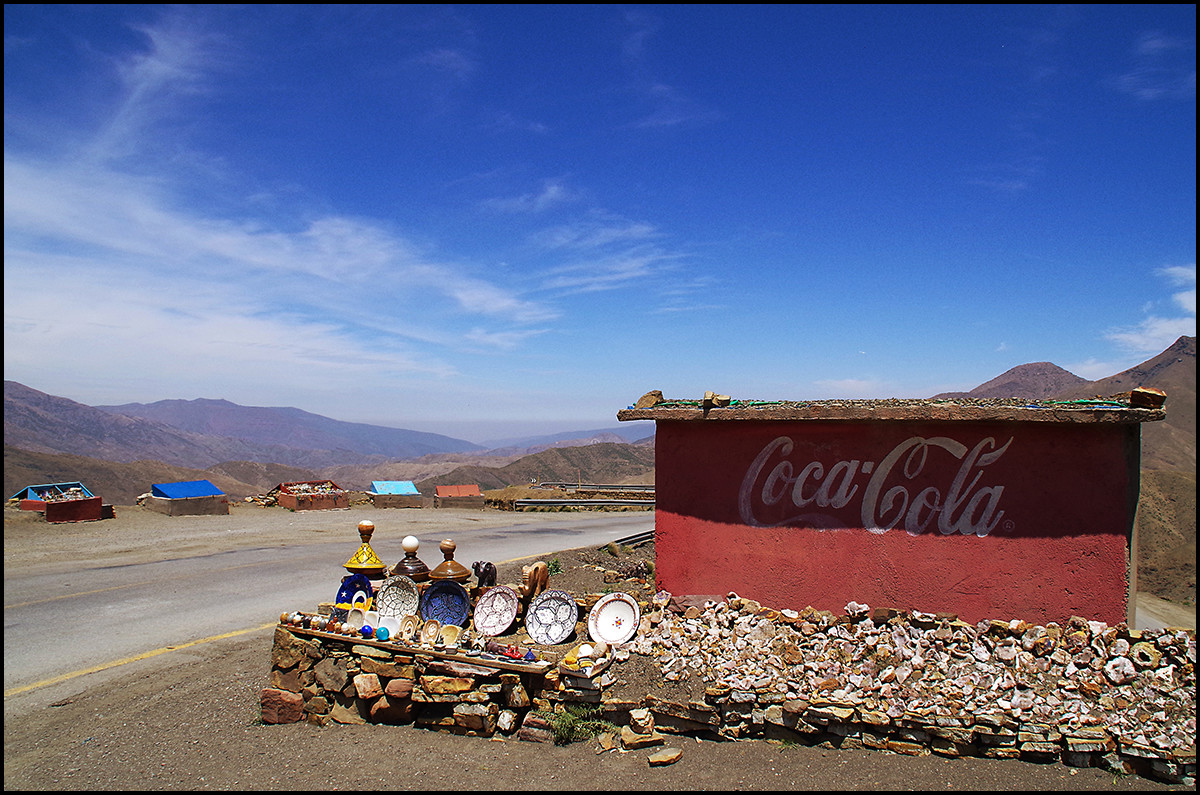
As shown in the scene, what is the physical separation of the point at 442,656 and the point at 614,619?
2080 millimetres

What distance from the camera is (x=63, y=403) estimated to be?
5468 inches

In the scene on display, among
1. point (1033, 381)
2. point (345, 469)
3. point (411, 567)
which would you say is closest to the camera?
point (411, 567)

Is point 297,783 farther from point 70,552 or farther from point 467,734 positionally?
point 70,552

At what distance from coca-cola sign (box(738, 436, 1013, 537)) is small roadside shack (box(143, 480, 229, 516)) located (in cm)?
2193

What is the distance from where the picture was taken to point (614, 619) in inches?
326

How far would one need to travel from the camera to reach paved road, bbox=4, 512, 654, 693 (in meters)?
9.92

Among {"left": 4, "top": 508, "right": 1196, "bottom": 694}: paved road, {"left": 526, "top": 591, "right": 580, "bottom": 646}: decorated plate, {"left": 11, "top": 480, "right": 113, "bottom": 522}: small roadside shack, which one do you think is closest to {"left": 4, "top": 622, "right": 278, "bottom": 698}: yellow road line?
{"left": 4, "top": 508, "right": 1196, "bottom": 694}: paved road

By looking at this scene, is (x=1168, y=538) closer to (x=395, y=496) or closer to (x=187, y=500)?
(x=395, y=496)

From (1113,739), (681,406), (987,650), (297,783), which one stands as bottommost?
(297,783)

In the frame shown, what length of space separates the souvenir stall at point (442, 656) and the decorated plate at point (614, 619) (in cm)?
1

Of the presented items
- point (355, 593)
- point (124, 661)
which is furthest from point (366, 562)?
point (124, 661)

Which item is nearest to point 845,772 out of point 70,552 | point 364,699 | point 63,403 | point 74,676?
point 364,699

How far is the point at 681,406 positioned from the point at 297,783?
18.8 feet

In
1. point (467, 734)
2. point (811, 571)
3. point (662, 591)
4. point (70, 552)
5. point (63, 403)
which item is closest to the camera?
point (467, 734)
